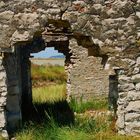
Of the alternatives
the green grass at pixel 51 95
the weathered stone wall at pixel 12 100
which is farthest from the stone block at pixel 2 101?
the green grass at pixel 51 95

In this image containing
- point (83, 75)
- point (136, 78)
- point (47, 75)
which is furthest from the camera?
point (47, 75)

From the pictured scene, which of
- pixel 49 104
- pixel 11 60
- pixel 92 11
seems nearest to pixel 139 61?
pixel 92 11

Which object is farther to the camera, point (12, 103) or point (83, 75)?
point (83, 75)

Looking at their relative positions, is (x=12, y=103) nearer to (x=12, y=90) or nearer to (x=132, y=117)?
(x=12, y=90)

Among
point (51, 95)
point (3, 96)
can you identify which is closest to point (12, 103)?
point (3, 96)

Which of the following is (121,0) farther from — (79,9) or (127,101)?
(127,101)

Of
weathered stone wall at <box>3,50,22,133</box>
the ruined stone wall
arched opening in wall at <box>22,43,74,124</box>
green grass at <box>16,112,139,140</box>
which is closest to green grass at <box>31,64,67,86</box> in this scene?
arched opening in wall at <box>22,43,74,124</box>

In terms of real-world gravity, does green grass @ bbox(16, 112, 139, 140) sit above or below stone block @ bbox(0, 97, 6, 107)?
below

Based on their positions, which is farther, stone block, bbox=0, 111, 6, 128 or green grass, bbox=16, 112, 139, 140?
stone block, bbox=0, 111, 6, 128

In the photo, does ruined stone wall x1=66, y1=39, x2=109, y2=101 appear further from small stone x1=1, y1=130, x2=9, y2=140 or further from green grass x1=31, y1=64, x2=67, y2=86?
green grass x1=31, y1=64, x2=67, y2=86

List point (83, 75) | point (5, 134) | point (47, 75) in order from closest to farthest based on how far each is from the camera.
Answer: point (5, 134)
point (83, 75)
point (47, 75)

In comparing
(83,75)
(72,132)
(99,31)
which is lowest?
(83,75)

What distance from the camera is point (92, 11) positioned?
29.2 ft

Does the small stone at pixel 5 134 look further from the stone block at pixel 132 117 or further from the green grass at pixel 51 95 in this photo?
the green grass at pixel 51 95
